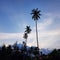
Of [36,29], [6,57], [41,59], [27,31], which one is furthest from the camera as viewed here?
[27,31]

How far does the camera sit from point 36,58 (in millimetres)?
81562

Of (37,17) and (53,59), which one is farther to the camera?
(37,17)

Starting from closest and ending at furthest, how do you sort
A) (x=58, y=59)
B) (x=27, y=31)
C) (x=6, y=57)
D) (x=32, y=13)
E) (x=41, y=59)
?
(x=6, y=57) → (x=58, y=59) → (x=41, y=59) → (x=32, y=13) → (x=27, y=31)

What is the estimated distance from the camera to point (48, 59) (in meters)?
79.1

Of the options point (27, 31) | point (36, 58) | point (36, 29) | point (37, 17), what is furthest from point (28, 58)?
point (27, 31)

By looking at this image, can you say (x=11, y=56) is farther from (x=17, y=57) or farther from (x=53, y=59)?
(x=53, y=59)

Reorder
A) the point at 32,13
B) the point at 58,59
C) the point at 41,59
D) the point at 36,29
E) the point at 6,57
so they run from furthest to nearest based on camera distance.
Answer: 1. the point at 32,13
2. the point at 36,29
3. the point at 41,59
4. the point at 58,59
5. the point at 6,57

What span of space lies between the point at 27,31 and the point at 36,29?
30471 mm

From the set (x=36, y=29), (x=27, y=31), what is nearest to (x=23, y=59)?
(x=36, y=29)

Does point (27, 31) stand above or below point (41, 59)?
above

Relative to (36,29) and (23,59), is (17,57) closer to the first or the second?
(23,59)

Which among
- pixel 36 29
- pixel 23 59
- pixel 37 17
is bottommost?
pixel 23 59

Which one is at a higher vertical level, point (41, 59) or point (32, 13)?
point (32, 13)

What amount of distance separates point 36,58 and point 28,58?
8.00 metres
